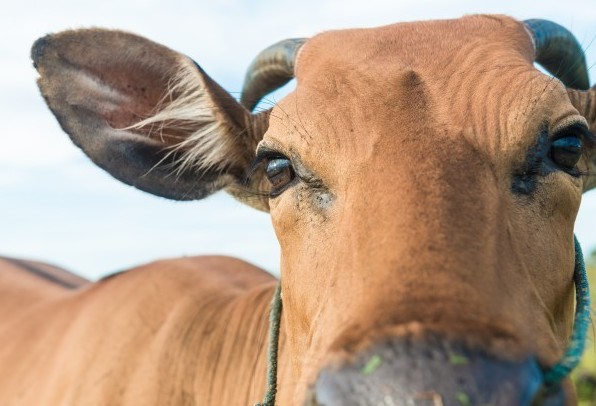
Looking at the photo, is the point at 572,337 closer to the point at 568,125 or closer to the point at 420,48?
the point at 568,125

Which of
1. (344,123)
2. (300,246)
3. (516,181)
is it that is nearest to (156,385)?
(300,246)

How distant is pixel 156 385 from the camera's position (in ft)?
16.1

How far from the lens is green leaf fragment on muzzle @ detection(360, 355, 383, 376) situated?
7.24ft

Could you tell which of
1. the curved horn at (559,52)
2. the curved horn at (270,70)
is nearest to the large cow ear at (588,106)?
the curved horn at (559,52)

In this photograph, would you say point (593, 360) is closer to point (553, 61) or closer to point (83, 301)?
point (553, 61)

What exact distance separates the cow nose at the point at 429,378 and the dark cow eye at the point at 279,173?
1.50 m

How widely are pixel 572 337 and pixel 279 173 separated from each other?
1.57m

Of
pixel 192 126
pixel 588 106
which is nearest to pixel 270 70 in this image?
pixel 192 126

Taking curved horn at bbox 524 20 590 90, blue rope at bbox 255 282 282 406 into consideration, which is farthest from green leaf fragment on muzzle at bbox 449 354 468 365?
curved horn at bbox 524 20 590 90

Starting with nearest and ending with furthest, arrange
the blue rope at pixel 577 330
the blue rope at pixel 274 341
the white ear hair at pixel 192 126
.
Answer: the blue rope at pixel 577 330
the blue rope at pixel 274 341
the white ear hair at pixel 192 126

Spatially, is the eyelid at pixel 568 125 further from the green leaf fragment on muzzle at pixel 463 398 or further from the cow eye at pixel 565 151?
the green leaf fragment on muzzle at pixel 463 398

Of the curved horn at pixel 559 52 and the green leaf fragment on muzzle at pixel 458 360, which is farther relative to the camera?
the curved horn at pixel 559 52

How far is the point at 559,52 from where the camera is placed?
486cm

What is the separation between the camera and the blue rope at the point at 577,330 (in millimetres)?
2384
